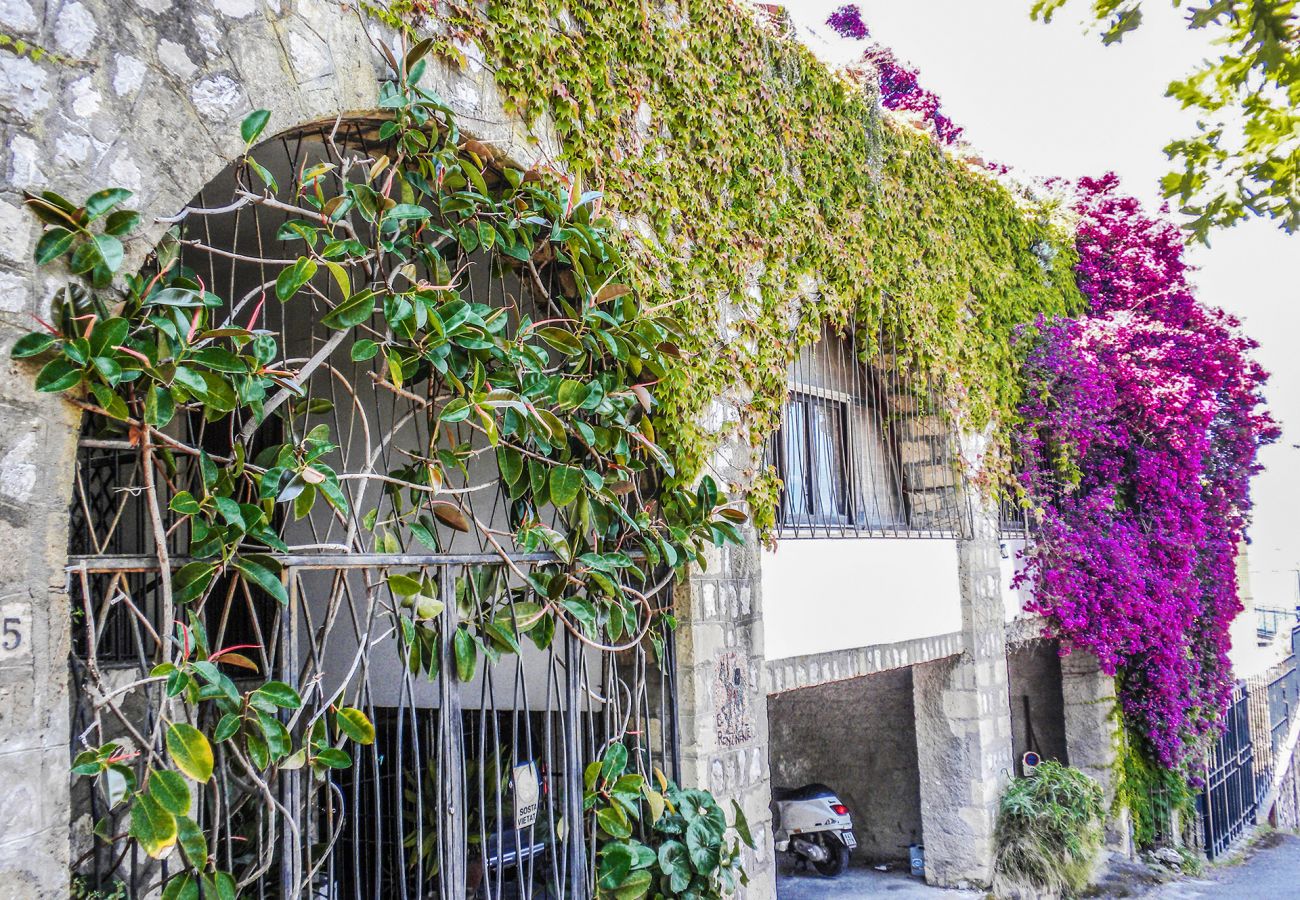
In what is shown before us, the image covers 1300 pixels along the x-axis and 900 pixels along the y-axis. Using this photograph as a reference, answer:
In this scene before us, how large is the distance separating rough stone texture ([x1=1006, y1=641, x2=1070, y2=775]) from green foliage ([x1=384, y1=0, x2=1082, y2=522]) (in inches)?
128

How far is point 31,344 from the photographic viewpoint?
7.01 feet

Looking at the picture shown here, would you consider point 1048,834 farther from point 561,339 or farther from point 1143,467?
point 561,339

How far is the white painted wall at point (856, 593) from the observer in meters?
4.93

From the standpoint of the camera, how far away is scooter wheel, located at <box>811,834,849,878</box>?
696 centimetres

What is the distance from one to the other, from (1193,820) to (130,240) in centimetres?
952

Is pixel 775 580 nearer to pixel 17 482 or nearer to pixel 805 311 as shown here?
pixel 805 311

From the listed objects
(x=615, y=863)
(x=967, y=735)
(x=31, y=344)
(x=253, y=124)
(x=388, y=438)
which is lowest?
(x=967, y=735)

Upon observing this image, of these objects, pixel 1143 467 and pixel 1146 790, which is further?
pixel 1146 790

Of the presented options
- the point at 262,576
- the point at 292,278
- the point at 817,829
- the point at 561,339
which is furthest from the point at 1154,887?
the point at 292,278

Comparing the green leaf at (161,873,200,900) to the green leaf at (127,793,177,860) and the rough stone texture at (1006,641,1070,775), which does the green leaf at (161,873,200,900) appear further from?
the rough stone texture at (1006,641,1070,775)

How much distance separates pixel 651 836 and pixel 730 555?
1265mm

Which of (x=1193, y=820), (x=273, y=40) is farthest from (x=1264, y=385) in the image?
(x=273, y=40)

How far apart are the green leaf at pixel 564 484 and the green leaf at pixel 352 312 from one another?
904 mm

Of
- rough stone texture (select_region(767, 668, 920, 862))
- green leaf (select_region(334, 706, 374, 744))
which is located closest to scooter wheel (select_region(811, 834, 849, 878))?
rough stone texture (select_region(767, 668, 920, 862))
